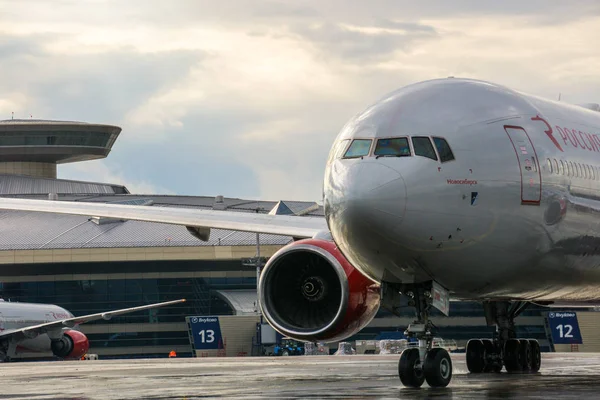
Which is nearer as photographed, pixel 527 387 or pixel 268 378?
pixel 527 387

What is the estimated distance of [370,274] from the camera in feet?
55.1

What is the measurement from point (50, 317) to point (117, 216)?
50.2 meters

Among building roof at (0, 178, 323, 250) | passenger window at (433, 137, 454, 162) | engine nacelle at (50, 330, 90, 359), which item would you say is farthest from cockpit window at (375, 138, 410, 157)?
building roof at (0, 178, 323, 250)

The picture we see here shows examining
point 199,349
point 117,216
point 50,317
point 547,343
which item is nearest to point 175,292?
point 199,349

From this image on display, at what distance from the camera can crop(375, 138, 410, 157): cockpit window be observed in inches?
619

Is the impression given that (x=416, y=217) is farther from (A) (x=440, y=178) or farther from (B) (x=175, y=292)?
(B) (x=175, y=292)

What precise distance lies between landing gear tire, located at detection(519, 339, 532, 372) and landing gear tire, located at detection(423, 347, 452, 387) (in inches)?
228

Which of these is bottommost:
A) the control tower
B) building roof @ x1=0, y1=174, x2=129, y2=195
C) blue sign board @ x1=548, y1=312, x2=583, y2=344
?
blue sign board @ x1=548, y1=312, x2=583, y2=344

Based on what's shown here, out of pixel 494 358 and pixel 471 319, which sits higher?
pixel 471 319

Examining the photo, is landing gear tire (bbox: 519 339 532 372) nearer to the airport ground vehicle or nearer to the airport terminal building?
the airport ground vehicle

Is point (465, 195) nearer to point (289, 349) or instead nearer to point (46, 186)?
point (289, 349)

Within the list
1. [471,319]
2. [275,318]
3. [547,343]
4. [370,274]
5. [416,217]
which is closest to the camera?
[416,217]

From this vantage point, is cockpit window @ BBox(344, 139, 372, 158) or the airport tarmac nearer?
the airport tarmac

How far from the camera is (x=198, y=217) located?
22.2 meters
